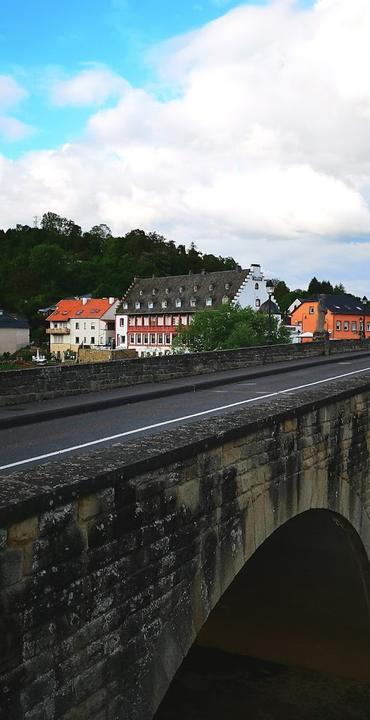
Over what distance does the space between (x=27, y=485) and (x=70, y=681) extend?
1.28 metres

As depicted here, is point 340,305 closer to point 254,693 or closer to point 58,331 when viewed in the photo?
point 58,331

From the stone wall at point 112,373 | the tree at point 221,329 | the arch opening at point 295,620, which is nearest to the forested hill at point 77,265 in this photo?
the tree at point 221,329

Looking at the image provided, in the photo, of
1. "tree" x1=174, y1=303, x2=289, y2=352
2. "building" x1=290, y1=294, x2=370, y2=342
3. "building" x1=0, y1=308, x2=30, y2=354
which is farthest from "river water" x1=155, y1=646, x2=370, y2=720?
"building" x1=0, y1=308, x2=30, y2=354

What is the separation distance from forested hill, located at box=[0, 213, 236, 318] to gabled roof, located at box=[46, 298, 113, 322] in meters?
12.7

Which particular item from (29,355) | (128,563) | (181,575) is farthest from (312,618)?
(29,355)

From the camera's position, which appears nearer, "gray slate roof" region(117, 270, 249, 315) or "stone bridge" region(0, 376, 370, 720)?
"stone bridge" region(0, 376, 370, 720)

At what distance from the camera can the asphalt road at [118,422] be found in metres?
8.95

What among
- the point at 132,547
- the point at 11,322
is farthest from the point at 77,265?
the point at 132,547

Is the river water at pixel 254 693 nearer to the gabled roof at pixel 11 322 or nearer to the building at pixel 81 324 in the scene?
the gabled roof at pixel 11 322

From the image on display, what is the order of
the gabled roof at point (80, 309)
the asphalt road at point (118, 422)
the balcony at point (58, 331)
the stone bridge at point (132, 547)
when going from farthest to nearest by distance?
1. the balcony at point (58, 331)
2. the gabled roof at point (80, 309)
3. the asphalt road at point (118, 422)
4. the stone bridge at point (132, 547)

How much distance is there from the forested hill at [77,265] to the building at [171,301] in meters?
26.9

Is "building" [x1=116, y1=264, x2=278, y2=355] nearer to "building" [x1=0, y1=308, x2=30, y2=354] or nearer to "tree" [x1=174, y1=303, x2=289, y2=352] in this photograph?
"building" [x1=0, y1=308, x2=30, y2=354]

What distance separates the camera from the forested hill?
399 ft

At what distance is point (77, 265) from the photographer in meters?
136
